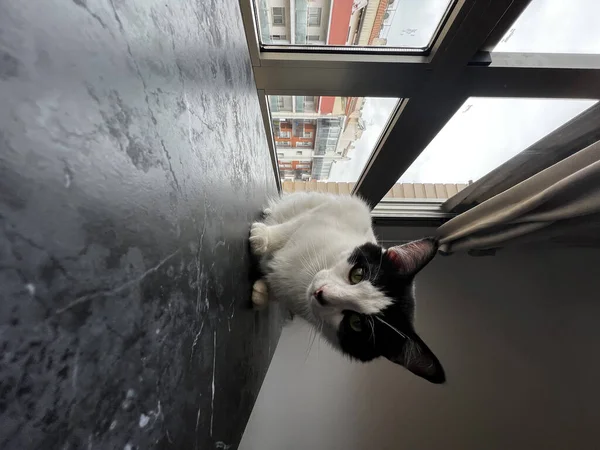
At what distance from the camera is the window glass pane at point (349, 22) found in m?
1.02

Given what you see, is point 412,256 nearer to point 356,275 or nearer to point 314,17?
point 356,275

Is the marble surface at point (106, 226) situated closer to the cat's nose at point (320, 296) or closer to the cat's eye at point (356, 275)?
the cat's nose at point (320, 296)

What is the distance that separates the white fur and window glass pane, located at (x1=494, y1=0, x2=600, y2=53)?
2.48 ft

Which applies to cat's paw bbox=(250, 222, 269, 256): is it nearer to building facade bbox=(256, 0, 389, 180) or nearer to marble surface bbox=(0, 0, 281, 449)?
marble surface bbox=(0, 0, 281, 449)

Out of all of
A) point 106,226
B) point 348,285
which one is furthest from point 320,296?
point 106,226

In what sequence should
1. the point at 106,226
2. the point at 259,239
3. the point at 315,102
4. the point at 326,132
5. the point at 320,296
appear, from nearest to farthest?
the point at 106,226, the point at 320,296, the point at 259,239, the point at 315,102, the point at 326,132

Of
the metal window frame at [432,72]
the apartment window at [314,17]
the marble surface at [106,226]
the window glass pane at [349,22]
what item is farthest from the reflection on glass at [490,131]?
the marble surface at [106,226]

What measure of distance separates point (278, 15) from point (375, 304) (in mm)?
973

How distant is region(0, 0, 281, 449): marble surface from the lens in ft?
0.56

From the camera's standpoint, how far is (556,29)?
0.97 metres

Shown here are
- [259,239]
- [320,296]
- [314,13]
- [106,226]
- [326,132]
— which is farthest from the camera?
[326,132]

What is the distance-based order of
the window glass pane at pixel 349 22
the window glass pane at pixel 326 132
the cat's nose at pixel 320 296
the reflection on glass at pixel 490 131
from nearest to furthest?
the cat's nose at pixel 320 296, the window glass pane at pixel 349 22, the reflection on glass at pixel 490 131, the window glass pane at pixel 326 132

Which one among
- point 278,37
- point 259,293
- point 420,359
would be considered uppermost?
point 278,37

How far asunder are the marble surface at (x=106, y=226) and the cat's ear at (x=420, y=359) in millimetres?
587
